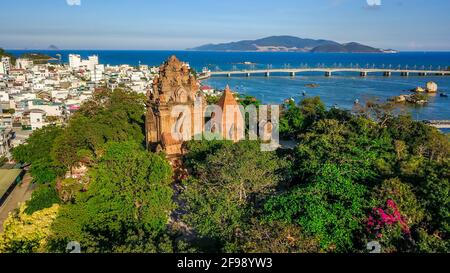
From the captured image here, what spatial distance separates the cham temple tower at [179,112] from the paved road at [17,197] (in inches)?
352

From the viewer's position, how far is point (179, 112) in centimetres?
2508

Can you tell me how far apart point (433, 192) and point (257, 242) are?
6974 mm

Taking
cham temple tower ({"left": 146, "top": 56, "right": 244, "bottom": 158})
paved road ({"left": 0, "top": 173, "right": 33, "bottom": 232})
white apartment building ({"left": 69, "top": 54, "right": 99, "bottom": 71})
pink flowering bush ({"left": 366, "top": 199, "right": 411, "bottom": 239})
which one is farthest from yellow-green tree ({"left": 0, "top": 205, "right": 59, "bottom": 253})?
white apartment building ({"left": 69, "top": 54, "right": 99, "bottom": 71})

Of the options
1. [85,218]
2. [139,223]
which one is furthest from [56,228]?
[139,223]

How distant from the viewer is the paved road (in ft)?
74.2

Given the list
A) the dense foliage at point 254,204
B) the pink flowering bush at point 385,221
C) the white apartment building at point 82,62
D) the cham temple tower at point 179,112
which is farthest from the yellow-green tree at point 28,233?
the white apartment building at point 82,62

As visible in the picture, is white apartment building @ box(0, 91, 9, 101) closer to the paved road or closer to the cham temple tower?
the paved road

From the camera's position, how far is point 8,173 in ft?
87.1

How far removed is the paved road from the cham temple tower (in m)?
8.93

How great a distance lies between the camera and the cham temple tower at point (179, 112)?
24734mm

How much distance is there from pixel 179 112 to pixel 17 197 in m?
12.0

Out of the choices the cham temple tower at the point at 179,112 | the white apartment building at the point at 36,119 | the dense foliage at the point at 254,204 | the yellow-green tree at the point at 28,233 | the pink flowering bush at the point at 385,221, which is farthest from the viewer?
the white apartment building at the point at 36,119

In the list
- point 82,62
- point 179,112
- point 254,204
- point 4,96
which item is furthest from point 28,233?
point 82,62

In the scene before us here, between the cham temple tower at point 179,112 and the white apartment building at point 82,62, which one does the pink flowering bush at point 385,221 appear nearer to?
the cham temple tower at point 179,112
